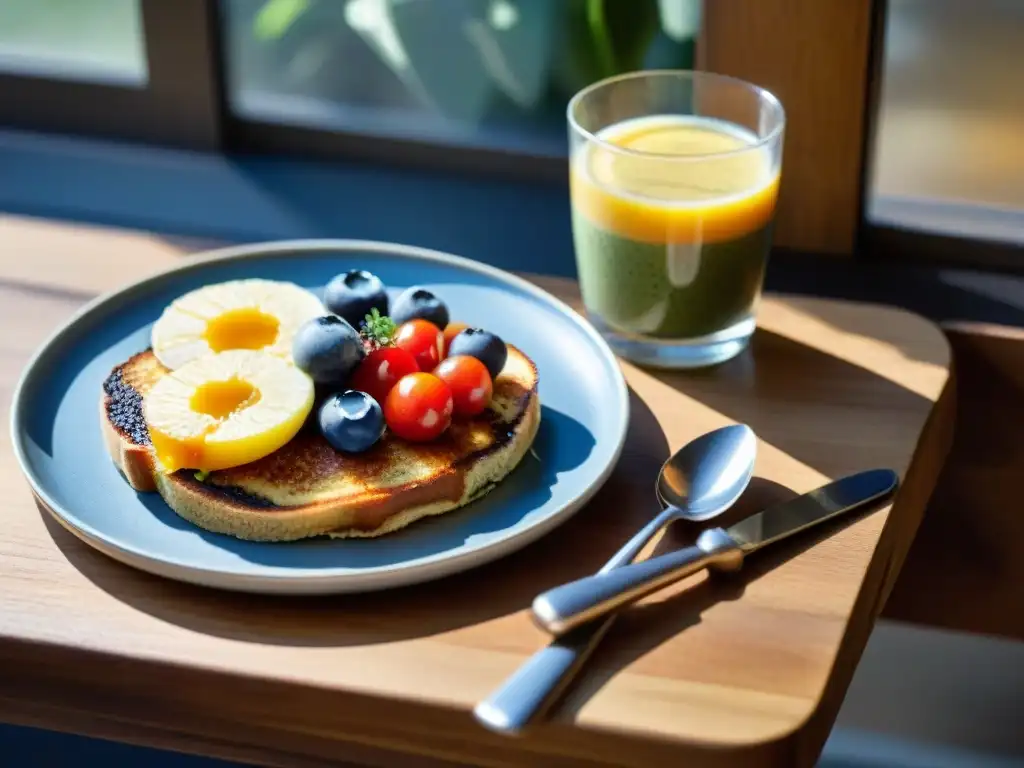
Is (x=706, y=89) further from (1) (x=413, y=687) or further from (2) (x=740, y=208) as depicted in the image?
(1) (x=413, y=687)

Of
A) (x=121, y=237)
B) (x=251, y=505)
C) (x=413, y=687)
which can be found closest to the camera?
(x=413, y=687)

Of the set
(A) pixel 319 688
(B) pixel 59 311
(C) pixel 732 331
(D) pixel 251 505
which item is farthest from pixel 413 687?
(B) pixel 59 311

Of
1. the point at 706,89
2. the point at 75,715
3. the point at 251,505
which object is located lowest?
the point at 75,715

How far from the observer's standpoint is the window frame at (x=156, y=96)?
5.65ft

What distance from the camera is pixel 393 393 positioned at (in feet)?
3.53

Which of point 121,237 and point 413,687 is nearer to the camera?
point 413,687

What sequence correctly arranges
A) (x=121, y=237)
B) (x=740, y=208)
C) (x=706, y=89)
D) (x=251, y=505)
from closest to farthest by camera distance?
(x=251, y=505) → (x=740, y=208) → (x=706, y=89) → (x=121, y=237)

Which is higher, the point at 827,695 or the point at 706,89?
the point at 706,89

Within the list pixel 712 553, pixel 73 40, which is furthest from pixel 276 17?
pixel 712 553

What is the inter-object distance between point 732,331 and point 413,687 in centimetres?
53

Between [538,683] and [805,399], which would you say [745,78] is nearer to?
[805,399]

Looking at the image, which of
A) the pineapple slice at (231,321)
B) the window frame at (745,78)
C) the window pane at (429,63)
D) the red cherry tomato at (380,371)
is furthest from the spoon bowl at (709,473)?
the window pane at (429,63)

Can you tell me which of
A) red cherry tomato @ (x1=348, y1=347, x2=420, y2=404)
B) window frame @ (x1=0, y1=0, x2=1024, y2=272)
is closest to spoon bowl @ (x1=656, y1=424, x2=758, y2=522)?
red cherry tomato @ (x1=348, y1=347, x2=420, y2=404)

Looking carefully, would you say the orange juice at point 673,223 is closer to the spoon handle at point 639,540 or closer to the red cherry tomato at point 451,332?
the red cherry tomato at point 451,332
